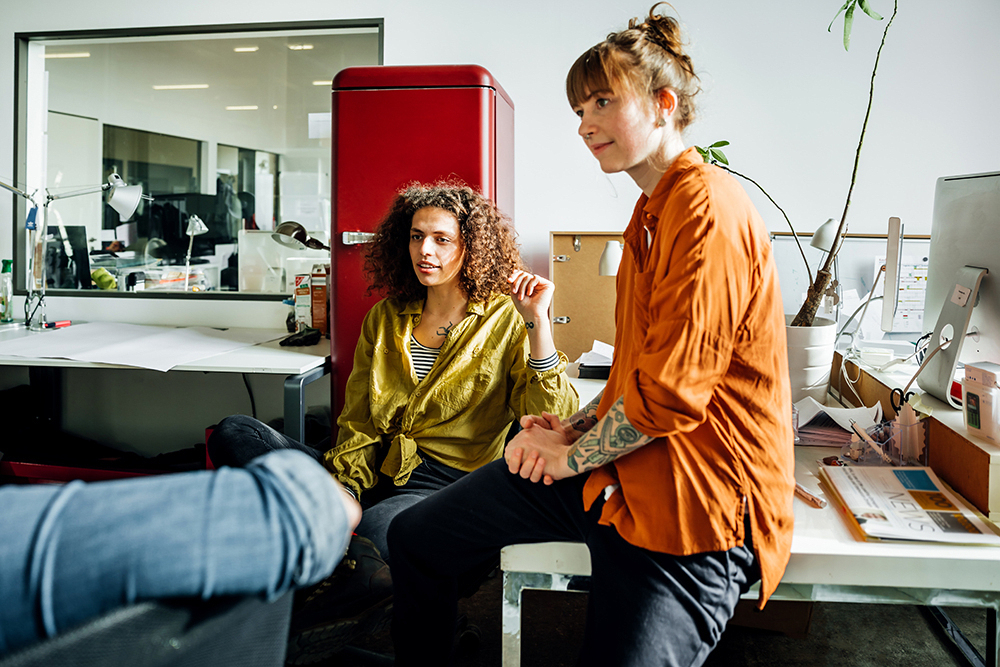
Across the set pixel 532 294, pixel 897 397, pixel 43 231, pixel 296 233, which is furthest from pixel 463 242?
pixel 43 231

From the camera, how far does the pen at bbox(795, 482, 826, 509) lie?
1307 mm

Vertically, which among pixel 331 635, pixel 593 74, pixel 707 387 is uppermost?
pixel 593 74

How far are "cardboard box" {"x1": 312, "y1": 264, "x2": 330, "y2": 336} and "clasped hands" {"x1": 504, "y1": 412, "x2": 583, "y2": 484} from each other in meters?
1.53

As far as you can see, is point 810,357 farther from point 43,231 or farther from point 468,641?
point 43,231

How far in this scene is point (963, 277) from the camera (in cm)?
158

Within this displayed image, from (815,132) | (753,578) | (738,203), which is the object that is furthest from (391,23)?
(753,578)

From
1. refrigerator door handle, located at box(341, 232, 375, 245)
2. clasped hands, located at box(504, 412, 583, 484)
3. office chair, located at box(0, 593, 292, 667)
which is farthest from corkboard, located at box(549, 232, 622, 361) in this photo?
office chair, located at box(0, 593, 292, 667)

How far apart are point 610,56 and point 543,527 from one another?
80 cm

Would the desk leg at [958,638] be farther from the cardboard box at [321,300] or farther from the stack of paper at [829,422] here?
the cardboard box at [321,300]

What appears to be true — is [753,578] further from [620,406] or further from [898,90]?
[898,90]

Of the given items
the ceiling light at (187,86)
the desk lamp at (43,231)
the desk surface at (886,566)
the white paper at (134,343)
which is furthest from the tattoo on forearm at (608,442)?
the ceiling light at (187,86)

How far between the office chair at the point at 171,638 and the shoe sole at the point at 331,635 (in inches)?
32.2

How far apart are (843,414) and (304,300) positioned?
78.1 inches

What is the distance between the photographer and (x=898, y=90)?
2.65m
